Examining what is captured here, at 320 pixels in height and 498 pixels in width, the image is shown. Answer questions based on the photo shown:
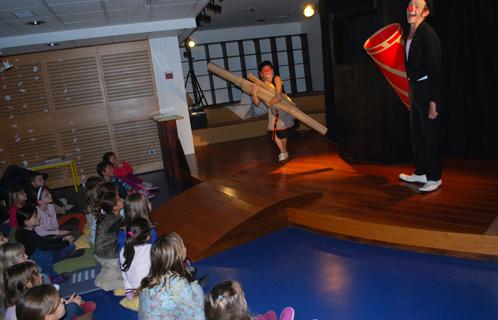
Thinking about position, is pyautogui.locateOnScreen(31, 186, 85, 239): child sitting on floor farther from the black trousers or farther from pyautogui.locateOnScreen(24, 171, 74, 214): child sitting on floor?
the black trousers

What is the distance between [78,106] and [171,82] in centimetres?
169

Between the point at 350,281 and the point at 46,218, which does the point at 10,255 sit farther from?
the point at 350,281

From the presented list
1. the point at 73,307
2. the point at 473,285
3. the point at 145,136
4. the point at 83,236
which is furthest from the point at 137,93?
the point at 473,285

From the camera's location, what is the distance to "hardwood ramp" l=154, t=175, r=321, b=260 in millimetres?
4211

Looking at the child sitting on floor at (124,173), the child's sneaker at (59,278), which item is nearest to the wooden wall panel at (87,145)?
the child sitting on floor at (124,173)

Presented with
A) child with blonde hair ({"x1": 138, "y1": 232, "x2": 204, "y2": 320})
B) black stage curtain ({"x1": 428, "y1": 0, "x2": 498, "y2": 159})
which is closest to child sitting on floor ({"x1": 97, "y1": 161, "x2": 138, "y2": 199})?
child with blonde hair ({"x1": 138, "y1": 232, "x2": 204, "y2": 320})

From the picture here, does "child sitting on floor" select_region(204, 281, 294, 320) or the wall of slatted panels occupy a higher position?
the wall of slatted panels

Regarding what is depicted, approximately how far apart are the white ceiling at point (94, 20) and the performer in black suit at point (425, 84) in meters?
2.72

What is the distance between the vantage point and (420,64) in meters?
3.97

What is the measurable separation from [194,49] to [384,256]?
926 centimetres

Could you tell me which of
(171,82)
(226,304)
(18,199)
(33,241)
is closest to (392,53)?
(226,304)

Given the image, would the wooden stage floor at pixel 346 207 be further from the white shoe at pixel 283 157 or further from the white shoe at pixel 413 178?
the white shoe at pixel 283 157

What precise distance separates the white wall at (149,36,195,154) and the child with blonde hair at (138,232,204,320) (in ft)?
19.6

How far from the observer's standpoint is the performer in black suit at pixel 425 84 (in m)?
3.91
